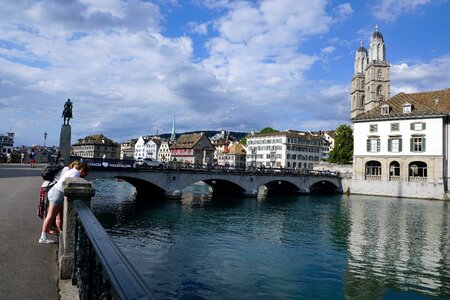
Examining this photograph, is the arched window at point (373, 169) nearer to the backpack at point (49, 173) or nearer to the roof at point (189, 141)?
the backpack at point (49, 173)

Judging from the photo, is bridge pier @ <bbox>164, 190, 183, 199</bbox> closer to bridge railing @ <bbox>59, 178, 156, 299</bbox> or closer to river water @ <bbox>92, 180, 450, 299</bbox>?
river water @ <bbox>92, 180, 450, 299</bbox>

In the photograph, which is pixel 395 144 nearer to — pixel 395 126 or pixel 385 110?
pixel 395 126

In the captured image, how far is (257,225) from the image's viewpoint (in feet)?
89.2

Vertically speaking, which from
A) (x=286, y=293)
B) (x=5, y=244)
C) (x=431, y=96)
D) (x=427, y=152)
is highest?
(x=431, y=96)

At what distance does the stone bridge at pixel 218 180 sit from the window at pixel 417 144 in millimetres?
12280

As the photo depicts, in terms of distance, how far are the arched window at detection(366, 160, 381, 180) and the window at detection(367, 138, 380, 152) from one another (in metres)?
1.96

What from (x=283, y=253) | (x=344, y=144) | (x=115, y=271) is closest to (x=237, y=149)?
(x=344, y=144)

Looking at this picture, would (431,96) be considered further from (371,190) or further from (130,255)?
(130,255)

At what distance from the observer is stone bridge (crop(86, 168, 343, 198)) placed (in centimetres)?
3838

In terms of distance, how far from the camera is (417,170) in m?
56.5

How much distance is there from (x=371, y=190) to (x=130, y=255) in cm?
4894

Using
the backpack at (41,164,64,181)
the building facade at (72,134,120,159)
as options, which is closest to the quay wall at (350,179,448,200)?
the backpack at (41,164,64,181)

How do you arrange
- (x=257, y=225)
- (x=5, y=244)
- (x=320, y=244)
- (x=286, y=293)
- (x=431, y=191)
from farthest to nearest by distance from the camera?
1. (x=431, y=191)
2. (x=257, y=225)
3. (x=320, y=244)
4. (x=286, y=293)
5. (x=5, y=244)

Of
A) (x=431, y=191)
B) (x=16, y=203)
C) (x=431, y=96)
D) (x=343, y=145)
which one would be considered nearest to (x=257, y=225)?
(x=16, y=203)
